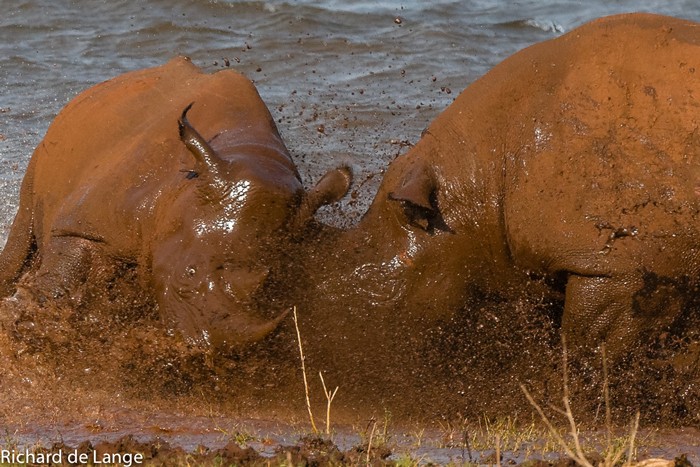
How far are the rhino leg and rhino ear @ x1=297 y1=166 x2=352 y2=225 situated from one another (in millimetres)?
1260

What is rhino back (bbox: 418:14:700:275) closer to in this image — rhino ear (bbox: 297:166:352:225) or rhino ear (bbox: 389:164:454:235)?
rhino ear (bbox: 389:164:454:235)

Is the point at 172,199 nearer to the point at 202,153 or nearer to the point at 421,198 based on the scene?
the point at 202,153

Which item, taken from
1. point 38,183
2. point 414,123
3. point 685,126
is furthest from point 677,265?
point 414,123

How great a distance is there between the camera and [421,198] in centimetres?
624

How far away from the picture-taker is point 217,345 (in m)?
6.16

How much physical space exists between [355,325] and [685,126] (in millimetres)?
1950

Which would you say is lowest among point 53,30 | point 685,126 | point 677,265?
point 53,30

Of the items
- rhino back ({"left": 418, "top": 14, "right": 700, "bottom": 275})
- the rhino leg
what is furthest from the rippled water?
the rhino leg

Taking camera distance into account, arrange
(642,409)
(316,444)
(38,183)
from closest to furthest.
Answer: (316,444) → (642,409) → (38,183)

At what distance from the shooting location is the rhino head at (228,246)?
20.0 ft

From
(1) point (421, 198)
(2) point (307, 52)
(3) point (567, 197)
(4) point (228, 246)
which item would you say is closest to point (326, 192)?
(1) point (421, 198)

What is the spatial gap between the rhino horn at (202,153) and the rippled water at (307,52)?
182 inches

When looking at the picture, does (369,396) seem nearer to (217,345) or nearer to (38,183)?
(217,345)

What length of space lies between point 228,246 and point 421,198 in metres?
0.99
